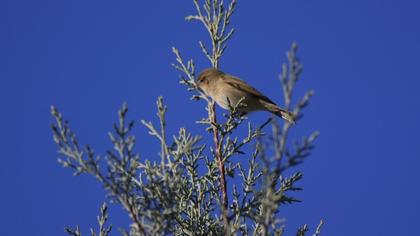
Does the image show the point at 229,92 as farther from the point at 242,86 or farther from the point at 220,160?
the point at 220,160

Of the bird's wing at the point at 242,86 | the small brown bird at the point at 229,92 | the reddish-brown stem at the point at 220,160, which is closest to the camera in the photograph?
the reddish-brown stem at the point at 220,160

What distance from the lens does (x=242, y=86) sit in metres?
7.46

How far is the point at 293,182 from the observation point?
5.72 meters

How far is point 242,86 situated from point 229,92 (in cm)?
23

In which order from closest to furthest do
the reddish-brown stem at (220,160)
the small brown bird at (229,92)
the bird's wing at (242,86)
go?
the reddish-brown stem at (220,160) < the small brown bird at (229,92) < the bird's wing at (242,86)

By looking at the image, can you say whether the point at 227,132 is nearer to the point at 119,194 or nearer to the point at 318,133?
the point at 119,194

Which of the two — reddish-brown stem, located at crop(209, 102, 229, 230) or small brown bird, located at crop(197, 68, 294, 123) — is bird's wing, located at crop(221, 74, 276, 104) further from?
reddish-brown stem, located at crop(209, 102, 229, 230)

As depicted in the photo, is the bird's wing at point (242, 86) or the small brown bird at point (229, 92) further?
the bird's wing at point (242, 86)

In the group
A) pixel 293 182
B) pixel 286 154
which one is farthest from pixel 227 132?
pixel 286 154

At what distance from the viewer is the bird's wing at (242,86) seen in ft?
23.6

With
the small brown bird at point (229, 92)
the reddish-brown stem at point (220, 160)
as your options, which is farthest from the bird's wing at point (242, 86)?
the reddish-brown stem at point (220, 160)

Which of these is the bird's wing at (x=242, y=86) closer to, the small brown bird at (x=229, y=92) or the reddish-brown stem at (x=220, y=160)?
the small brown bird at (x=229, y=92)

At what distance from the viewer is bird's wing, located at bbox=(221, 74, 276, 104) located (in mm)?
7188

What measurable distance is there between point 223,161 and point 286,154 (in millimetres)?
2434
